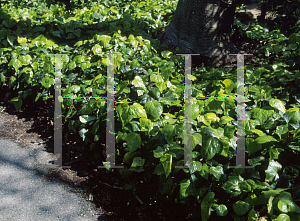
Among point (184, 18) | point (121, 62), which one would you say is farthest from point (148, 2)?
point (121, 62)

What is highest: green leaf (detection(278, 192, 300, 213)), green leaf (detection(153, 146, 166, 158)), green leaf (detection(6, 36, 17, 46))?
green leaf (detection(6, 36, 17, 46))

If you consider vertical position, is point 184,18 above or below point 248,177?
above

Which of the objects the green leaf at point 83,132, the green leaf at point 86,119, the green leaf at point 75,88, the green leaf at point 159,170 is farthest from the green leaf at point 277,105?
the green leaf at point 75,88

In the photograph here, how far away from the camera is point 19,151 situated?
9.18 ft

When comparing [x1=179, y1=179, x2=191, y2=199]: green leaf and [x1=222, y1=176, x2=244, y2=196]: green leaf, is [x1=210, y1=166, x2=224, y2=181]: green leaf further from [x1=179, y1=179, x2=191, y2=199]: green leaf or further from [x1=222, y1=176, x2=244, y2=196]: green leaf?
[x1=179, y1=179, x2=191, y2=199]: green leaf

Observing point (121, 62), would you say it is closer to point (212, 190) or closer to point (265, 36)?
point (212, 190)

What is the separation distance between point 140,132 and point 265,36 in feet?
10.2

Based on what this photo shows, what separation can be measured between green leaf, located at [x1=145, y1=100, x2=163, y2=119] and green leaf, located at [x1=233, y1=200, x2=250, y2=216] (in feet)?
2.82

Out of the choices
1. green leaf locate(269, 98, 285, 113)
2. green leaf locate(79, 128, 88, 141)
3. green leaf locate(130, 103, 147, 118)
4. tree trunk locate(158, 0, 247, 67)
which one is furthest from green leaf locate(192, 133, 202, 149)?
tree trunk locate(158, 0, 247, 67)

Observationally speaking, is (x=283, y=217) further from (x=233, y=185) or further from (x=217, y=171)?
(x=217, y=171)

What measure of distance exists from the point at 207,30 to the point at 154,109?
2236 millimetres

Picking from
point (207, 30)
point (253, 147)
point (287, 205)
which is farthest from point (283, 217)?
point (207, 30)

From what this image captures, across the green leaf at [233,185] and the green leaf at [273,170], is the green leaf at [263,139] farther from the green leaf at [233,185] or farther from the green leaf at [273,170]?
the green leaf at [233,185]

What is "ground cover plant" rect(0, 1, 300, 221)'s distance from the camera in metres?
1.70
